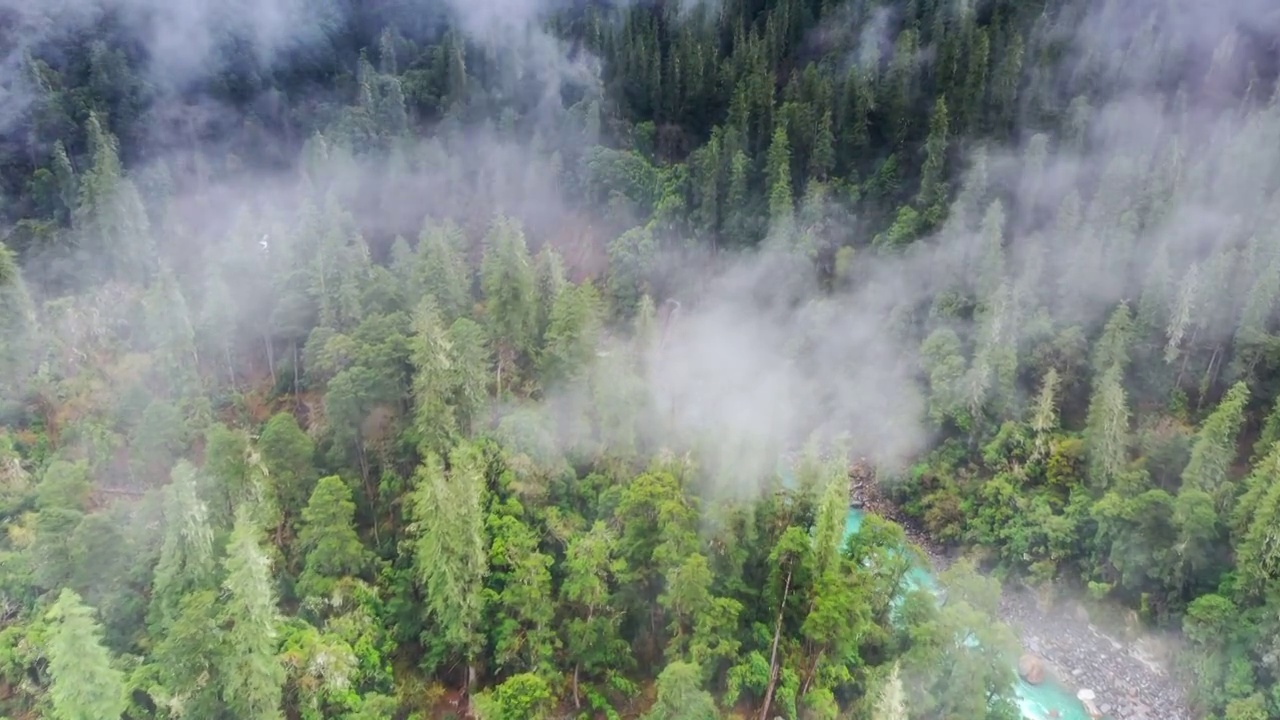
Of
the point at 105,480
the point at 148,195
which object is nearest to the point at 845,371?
the point at 105,480

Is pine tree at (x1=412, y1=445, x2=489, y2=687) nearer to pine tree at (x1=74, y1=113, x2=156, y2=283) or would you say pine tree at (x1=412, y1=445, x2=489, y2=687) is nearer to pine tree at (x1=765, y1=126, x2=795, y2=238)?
pine tree at (x1=74, y1=113, x2=156, y2=283)

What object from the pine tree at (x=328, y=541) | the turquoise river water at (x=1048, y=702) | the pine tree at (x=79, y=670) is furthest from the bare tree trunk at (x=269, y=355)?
the turquoise river water at (x=1048, y=702)

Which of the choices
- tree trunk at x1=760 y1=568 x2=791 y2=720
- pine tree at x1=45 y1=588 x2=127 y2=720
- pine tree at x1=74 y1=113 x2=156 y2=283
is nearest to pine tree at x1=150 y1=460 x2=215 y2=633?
pine tree at x1=45 y1=588 x2=127 y2=720

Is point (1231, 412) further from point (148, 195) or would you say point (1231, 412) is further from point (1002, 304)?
point (148, 195)

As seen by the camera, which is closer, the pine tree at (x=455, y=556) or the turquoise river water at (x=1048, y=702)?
the pine tree at (x=455, y=556)

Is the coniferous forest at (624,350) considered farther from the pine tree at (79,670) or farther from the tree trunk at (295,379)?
the tree trunk at (295,379)
